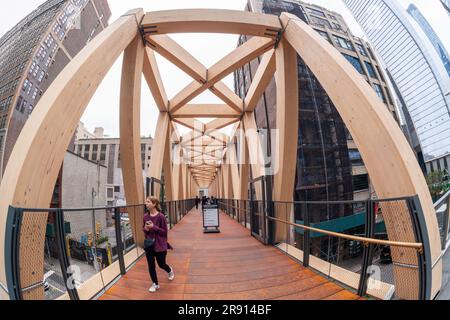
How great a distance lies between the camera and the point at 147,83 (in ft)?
30.6

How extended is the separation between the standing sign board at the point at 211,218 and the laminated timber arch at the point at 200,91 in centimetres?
271

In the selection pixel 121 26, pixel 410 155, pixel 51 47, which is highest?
pixel 51 47

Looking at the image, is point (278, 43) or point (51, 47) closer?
point (278, 43)

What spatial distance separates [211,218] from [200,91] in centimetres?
601

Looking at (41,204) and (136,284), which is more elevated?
(41,204)

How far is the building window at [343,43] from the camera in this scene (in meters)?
22.2

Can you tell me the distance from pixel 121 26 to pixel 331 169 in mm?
15370

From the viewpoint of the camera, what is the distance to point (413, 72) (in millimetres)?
21734

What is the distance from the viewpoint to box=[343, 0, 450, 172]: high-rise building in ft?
46.8

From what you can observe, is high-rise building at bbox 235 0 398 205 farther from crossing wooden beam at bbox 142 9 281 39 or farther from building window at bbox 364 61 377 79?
building window at bbox 364 61 377 79

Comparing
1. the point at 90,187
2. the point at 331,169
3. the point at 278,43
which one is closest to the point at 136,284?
the point at 278,43

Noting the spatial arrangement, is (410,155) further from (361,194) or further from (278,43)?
(361,194)

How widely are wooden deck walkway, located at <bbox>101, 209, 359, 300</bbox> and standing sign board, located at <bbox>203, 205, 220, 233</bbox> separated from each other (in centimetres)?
330

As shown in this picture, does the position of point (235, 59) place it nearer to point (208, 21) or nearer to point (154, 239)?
point (208, 21)
